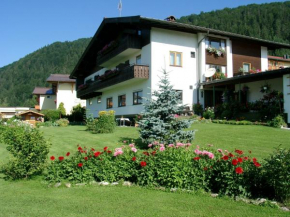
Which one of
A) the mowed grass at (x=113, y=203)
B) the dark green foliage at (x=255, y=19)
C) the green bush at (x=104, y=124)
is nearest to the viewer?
the mowed grass at (x=113, y=203)

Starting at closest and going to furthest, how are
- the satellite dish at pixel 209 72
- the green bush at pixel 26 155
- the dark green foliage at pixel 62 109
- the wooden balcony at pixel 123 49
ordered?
the green bush at pixel 26 155 < the wooden balcony at pixel 123 49 < the satellite dish at pixel 209 72 < the dark green foliage at pixel 62 109

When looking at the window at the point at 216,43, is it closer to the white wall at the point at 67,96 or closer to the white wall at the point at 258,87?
the white wall at the point at 258,87

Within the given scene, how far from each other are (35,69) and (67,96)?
59050 mm

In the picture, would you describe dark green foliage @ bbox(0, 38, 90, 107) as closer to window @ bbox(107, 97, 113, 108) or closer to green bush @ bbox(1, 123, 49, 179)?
window @ bbox(107, 97, 113, 108)

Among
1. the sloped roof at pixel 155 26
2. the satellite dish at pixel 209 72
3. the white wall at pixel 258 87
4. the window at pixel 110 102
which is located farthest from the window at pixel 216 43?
the window at pixel 110 102

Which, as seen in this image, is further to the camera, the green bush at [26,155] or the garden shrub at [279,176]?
the green bush at [26,155]

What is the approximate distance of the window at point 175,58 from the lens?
21203mm

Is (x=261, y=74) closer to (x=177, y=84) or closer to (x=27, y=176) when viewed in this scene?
(x=177, y=84)

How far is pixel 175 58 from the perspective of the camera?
70.0 feet

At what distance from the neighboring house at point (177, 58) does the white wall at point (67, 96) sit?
2185 centimetres

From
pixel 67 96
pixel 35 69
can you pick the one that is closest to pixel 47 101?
pixel 67 96

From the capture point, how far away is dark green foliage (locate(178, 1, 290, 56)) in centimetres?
7000

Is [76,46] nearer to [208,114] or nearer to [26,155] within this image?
[208,114]

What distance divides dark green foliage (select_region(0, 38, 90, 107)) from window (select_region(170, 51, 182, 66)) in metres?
72.9
